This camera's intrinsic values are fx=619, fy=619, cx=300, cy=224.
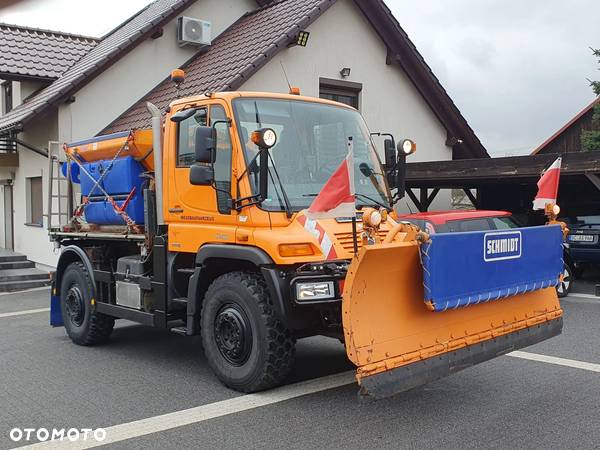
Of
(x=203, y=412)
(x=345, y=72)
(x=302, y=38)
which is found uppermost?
(x=302, y=38)

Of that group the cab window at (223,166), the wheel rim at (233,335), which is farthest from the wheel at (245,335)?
the cab window at (223,166)

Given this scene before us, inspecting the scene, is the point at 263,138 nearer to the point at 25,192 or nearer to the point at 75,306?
the point at 75,306

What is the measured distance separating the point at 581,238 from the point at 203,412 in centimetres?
1038

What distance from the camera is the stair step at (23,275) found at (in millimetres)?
14250

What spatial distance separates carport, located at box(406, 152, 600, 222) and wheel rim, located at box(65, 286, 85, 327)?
8448mm

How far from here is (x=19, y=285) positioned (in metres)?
14.0

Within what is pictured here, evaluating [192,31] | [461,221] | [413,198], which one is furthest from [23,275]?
[461,221]

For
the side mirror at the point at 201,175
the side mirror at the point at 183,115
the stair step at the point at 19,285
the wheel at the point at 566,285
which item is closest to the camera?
the side mirror at the point at 201,175

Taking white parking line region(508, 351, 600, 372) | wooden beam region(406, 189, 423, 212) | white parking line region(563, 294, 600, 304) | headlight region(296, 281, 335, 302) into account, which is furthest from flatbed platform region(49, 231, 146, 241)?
wooden beam region(406, 189, 423, 212)

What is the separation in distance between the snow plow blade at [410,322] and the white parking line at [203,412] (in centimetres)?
131

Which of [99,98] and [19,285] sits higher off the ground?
[99,98]

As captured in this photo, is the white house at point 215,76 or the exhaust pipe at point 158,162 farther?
the white house at point 215,76

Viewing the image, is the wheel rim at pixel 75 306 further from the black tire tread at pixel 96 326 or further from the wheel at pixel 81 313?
the black tire tread at pixel 96 326

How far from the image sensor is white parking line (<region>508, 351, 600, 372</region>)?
642 cm
